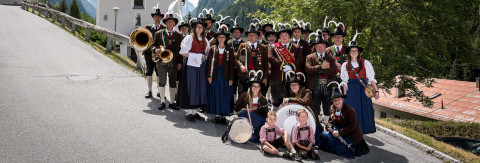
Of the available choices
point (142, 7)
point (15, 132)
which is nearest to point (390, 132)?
point (15, 132)

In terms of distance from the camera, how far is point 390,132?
7.87 m

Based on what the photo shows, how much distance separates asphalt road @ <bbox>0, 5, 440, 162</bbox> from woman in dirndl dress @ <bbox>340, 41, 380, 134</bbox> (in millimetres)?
547

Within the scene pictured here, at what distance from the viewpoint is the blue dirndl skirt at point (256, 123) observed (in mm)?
6239

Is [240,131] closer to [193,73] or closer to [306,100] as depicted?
[306,100]

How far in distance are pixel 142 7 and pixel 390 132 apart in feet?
106

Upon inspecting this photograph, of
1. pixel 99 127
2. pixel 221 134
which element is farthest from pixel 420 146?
pixel 99 127

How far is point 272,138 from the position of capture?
582cm

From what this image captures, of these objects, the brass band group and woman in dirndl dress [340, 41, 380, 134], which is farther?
woman in dirndl dress [340, 41, 380, 134]

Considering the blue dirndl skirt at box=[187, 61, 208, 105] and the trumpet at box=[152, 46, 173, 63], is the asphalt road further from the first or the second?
the trumpet at box=[152, 46, 173, 63]

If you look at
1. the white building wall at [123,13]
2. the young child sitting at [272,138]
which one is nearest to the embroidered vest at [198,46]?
the young child sitting at [272,138]

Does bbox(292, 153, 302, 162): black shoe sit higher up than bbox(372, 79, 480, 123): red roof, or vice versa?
bbox(292, 153, 302, 162): black shoe

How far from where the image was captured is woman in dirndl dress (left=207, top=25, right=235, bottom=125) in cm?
703

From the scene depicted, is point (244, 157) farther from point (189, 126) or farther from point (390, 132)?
point (390, 132)

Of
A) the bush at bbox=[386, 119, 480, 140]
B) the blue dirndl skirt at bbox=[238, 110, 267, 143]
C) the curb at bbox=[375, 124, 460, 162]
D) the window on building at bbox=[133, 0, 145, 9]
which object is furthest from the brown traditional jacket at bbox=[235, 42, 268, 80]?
the window on building at bbox=[133, 0, 145, 9]
